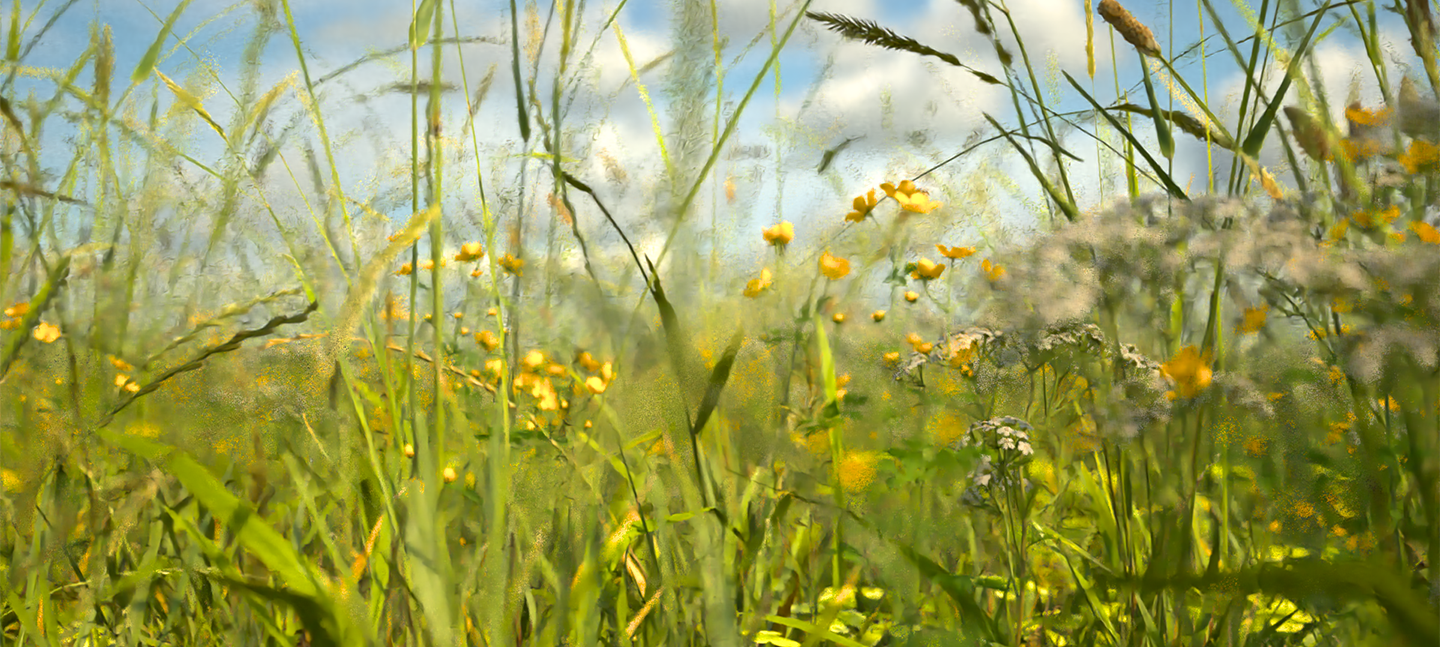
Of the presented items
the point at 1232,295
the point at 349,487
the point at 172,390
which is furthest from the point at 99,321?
the point at 1232,295

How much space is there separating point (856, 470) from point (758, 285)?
0.29 metres

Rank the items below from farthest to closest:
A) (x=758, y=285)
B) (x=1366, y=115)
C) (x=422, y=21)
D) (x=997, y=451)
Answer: (x=758, y=285), (x=997, y=451), (x=1366, y=115), (x=422, y=21)

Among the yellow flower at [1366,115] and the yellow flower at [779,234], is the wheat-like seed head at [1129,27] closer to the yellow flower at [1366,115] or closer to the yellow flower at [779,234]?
the yellow flower at [1366,115]

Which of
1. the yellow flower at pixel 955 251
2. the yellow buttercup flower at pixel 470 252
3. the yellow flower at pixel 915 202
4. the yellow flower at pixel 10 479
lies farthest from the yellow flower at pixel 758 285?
the yellow flower at pixel 10 479

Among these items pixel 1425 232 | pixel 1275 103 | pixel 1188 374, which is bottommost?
pixel 1188 374

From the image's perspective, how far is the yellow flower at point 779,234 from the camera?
1263 millimetres

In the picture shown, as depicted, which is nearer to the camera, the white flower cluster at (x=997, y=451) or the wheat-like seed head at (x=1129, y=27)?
the wheat-like seed head at (x=1129, y=27)

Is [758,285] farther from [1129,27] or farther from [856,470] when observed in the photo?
[1129,27]

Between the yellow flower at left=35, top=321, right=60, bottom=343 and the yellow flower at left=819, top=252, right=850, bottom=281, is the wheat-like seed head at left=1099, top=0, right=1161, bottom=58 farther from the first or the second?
the yellow flower at left=35, top=321, right=60, bottom=343

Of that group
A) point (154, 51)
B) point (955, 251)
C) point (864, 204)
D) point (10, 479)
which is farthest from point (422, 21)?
point (955, 251)

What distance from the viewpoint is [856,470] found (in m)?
1.19

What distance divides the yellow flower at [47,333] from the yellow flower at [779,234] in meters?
0.96

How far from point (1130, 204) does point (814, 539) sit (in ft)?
2.05

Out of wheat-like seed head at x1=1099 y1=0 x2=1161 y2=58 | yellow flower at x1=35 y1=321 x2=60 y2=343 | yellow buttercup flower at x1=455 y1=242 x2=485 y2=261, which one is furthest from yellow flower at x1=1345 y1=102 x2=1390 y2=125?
yellow flower at x1=35 y1=321 x2=60 y2=343
